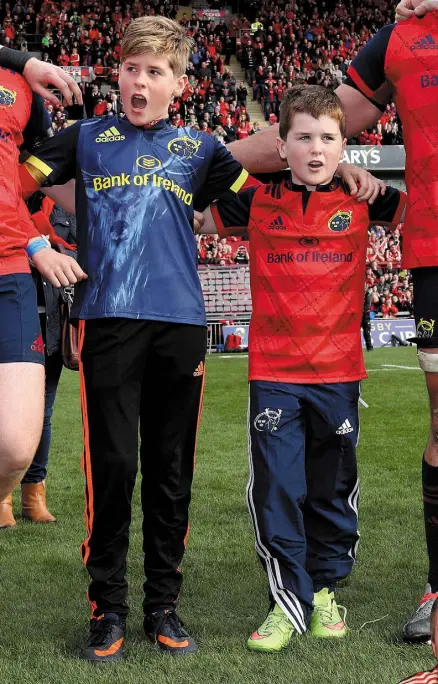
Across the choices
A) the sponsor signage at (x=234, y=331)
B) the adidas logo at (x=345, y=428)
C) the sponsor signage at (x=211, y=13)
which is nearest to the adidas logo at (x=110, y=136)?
the adidas logo at (x=345, y=428)

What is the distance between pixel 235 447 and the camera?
7.92m

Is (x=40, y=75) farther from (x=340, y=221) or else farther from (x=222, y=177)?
(x=340, y=221)

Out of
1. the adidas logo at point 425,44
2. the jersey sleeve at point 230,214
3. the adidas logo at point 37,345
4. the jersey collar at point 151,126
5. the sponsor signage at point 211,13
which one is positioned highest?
the sponsor signage at point 211,13

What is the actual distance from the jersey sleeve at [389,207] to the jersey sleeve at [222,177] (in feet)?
1.84

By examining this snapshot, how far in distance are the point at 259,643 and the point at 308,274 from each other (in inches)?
53.1

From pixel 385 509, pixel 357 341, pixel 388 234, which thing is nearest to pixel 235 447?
pixel 385 509

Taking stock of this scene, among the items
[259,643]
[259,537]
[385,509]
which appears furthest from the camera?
[385,509]

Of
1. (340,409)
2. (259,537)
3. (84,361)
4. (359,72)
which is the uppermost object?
(359,72)

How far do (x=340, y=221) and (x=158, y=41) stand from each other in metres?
0.96

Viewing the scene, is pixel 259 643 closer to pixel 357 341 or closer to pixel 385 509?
pixel 357 341

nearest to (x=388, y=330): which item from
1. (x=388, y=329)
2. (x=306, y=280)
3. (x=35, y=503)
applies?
(x=388, y=329)

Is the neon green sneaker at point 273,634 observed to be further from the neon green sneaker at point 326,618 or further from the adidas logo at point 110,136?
the adidas logo at point 110,136

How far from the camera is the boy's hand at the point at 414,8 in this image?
303 cm

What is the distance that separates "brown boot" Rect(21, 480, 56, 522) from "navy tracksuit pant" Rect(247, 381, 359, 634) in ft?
7.28
